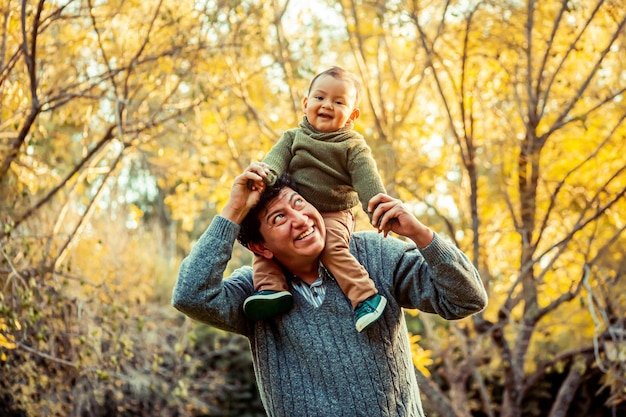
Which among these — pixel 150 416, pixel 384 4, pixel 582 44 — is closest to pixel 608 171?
pixel 582 44

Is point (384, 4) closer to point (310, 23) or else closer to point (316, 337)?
point (310, 23)

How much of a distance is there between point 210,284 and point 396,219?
0.54 metres

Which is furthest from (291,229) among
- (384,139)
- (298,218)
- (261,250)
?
(384,139)

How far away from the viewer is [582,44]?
5.67 metres

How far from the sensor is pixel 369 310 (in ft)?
7.16

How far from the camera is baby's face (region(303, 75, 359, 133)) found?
2332 mm

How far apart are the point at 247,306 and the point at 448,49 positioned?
4.30 m

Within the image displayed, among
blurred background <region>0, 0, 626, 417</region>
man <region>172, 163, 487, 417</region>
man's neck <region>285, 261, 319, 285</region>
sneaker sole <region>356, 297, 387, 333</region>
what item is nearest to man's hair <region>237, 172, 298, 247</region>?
man <region>172, 163, 487, 417</region>

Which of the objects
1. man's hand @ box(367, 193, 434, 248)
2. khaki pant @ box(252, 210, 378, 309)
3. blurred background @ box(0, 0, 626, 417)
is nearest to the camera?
man's hand @ box(367, 193, 434, 248)

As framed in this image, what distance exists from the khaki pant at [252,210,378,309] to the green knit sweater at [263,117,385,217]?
7 centimetres

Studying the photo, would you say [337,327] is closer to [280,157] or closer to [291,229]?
[291,229]

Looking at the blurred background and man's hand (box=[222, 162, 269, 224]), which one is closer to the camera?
man's hand (box=[222, 162, 269, 224])

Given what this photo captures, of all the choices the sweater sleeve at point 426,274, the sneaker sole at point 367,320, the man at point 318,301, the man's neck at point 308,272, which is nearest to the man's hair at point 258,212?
the man at point 318,301

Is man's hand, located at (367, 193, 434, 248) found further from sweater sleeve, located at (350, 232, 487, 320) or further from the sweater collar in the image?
the sweater collar
